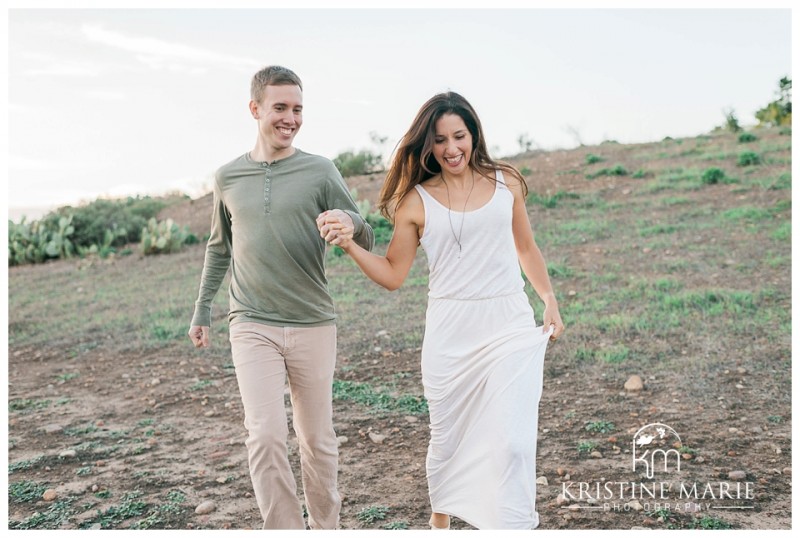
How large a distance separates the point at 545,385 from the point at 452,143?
329 centimetres

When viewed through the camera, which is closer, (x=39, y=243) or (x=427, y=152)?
(x=427, y=152)

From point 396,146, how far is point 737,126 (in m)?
17.9

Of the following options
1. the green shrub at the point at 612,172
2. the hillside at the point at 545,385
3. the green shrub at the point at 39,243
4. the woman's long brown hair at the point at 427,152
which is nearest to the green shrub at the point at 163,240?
the hillside at the point at 545,385

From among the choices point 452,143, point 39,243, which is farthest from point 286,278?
point 39,243

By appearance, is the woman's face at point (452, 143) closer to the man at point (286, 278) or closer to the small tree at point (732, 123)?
the man at point (286, 278)

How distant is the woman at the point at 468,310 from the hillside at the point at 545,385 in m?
0.81

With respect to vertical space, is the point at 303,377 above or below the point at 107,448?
above

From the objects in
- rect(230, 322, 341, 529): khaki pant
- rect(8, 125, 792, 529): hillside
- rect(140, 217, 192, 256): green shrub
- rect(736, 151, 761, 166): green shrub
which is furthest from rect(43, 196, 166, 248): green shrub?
rect(230, 322, 341, 529): khaki pant

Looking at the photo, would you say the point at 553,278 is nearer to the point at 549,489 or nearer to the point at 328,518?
the point at 549,489

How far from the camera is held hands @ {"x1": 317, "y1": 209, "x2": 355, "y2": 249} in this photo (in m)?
3.17

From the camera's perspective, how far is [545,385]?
626 centimetres

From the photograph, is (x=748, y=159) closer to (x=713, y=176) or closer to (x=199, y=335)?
(x=713, y=176)

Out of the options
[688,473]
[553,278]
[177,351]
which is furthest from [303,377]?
[553,278]

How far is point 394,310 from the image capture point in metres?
8.99
